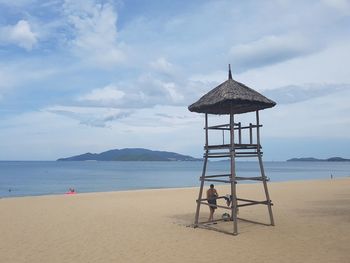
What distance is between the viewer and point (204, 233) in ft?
36.5

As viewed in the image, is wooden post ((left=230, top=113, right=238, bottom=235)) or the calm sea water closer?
wooden post ((left=230, top=113, right=238, bottom=235))

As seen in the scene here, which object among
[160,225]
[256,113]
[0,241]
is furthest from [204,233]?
[0,241]

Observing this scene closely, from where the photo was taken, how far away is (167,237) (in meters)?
10.8

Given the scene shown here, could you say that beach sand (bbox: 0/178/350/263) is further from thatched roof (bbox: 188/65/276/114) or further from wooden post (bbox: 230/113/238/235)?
thatched roof (bbox: 188/65/276/114)

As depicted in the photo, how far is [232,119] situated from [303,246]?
12.8ft

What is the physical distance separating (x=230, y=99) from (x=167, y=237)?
4.20 m

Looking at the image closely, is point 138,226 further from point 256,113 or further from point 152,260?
point 256,113

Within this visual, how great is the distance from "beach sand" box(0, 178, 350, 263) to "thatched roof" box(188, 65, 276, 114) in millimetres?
3660

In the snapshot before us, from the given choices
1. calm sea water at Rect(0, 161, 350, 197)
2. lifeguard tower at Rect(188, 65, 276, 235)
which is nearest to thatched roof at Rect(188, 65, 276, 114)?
lifeguard tower at Rect(188, 65, 276, 235)

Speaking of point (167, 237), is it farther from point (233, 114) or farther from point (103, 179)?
point (103, 179)

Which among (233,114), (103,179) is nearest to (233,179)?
(233,114)

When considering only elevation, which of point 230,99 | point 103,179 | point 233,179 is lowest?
point 103,179

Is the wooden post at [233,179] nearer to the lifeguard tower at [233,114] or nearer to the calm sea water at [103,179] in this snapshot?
the lifeguard tower at [233,114]

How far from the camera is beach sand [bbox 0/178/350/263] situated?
8664mm
